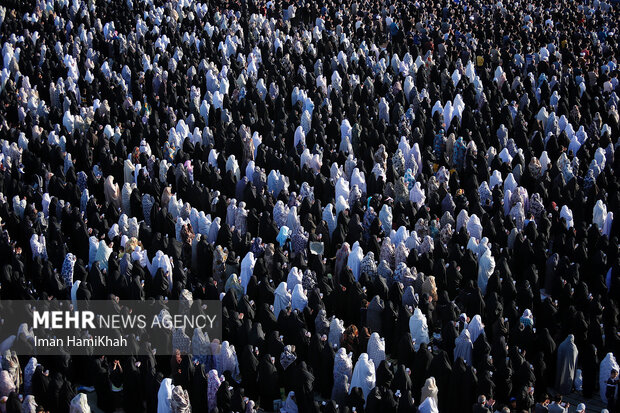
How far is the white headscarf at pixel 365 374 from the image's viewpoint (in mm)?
9633

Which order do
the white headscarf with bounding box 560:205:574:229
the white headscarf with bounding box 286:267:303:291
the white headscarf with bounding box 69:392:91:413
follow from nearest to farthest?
the white headscarf with bounding box 69:392:91:413
the white headscarf with bounding box 286:267:303:291
the white headscarf with bounding box 560:205:574:229

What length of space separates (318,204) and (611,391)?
526 centimetres

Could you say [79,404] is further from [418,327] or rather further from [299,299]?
[418,327]

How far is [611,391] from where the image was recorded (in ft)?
32.5

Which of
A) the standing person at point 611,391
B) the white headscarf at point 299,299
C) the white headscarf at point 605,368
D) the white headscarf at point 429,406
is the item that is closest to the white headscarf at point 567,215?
the white headscarf at point 605,368

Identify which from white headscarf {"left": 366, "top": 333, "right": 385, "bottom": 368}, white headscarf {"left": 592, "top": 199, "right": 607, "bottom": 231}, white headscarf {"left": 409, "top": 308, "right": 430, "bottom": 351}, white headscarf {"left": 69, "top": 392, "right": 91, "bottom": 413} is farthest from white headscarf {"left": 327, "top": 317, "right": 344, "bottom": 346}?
white headscarf {"left": 592, "top": 199, "right": 607, "bottom": 231}

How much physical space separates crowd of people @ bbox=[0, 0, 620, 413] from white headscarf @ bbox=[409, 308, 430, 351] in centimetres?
4

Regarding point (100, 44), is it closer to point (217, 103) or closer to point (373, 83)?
point (217, 103)

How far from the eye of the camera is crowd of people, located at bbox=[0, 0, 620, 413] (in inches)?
396

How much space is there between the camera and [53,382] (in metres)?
9.52

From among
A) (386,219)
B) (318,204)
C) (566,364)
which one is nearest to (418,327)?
(566,364)

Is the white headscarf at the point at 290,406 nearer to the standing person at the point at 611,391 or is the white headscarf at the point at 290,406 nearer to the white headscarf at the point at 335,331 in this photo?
the white headscarf at the point at 335,331

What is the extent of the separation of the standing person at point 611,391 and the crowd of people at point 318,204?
3cm

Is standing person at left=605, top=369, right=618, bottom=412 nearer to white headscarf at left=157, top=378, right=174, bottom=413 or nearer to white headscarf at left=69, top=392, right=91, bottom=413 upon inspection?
white headscarf at left=157, top=378, right=174, bottom=413
